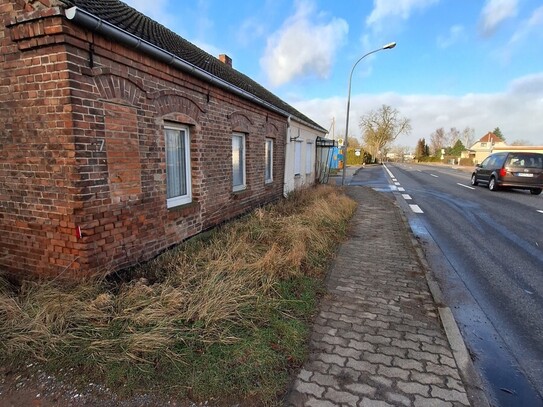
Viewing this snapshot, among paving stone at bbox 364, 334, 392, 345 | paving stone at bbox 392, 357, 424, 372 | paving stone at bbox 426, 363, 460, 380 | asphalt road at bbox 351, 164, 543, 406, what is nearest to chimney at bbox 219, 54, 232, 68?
asphalt road at bbox 351, 164, 543, 406

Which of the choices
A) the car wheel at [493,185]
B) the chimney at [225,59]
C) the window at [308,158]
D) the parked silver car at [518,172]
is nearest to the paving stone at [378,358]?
the window at [308,158]

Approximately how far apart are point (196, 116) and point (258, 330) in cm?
396

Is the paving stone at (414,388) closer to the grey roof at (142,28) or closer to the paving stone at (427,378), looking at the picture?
the paving stone at (427,378)

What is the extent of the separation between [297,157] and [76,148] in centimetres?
1058

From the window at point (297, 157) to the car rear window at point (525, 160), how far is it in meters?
9.66

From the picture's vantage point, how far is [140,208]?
429 cm

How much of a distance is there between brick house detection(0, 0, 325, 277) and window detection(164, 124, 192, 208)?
0.05 meters

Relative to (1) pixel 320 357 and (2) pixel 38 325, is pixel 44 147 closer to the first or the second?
(2) pixel 38 325

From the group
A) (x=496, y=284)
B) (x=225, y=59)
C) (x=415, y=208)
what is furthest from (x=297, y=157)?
(x=496, y=284)

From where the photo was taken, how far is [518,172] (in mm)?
13727

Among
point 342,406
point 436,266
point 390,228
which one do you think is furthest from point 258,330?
point 390,228

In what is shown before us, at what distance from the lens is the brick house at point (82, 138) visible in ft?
10.8

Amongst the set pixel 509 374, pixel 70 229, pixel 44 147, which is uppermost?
pixel 44 147

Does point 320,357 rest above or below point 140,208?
below
